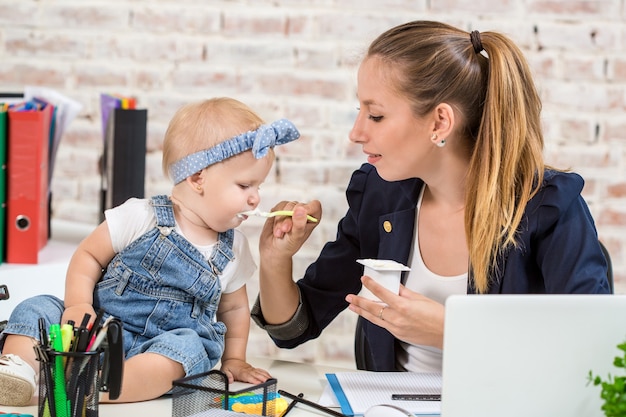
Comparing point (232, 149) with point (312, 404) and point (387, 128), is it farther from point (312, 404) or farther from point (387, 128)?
point (312, 404)

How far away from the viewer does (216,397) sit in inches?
46.9

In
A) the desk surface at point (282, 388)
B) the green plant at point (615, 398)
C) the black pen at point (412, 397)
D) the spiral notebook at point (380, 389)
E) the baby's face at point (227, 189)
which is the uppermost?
the baby's face at point (227, 189)

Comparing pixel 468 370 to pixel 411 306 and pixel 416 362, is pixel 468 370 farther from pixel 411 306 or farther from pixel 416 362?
pixel 416 362

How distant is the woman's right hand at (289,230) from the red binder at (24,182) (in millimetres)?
628

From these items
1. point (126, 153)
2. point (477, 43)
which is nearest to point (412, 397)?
point (477, 43)

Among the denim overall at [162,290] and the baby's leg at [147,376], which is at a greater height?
the denim overall at [162,290]

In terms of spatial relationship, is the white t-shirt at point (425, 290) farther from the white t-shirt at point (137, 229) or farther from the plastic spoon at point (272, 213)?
the white t-shirt at point (137, 229)

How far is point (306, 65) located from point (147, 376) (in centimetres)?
135

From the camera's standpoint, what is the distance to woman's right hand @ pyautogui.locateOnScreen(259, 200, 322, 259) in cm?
156

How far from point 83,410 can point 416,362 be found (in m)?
0.75

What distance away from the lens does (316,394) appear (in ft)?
4.42

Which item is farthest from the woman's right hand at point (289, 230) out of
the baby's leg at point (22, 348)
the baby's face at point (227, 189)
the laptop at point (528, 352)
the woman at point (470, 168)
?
the laptop at point (528, 352)

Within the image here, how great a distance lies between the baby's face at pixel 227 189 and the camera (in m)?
1.48

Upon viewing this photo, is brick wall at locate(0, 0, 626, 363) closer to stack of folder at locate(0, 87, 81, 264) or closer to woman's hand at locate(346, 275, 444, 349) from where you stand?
stack of folder at locate(0, 87, 81, 264)
